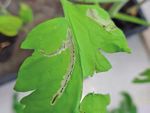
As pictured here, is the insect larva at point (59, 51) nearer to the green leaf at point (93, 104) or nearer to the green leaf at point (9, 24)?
the green leaf at point (93, 104)

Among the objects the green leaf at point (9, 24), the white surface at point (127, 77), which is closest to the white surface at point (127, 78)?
the white surface at point (127, 77)

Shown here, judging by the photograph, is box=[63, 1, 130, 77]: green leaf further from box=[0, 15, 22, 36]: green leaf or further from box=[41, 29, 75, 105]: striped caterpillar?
box=[0, 15, 22, 36]: green leaf

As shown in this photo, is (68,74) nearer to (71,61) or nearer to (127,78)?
(71,61)

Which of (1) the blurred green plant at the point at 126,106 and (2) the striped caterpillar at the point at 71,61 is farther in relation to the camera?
(1) the blurred green plant at the point at 126,106

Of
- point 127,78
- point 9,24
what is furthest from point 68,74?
point 127,78

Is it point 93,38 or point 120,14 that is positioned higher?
point 93,38
